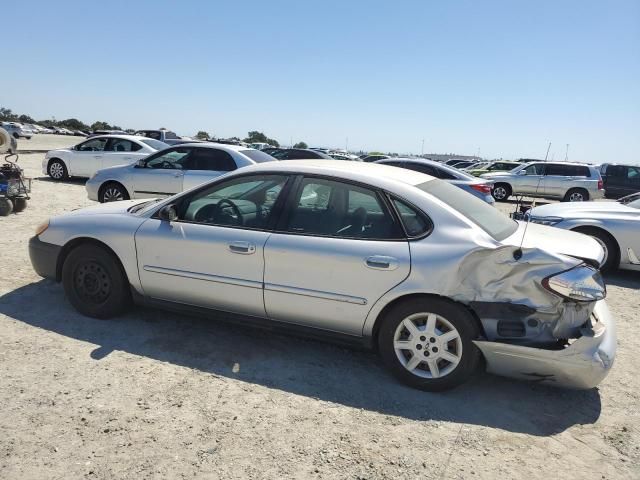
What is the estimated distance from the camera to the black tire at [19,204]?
8.26m

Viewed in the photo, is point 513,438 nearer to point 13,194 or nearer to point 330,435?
point 330,435

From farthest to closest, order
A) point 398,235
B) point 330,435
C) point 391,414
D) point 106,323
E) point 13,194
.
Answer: point 13,194 < point 106,323 < point 398,235 < point 391,414 < point 330,435

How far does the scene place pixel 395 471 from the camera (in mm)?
2457

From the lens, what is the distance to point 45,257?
13.8 ft

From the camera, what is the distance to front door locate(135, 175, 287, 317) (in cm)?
351

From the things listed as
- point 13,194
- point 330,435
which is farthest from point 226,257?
point 13,194

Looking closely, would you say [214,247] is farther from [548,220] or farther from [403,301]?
[548,220]

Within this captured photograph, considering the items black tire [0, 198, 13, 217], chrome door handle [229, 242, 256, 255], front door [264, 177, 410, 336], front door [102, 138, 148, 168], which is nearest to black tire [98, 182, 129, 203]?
black tire [0, 198, 13, 217]

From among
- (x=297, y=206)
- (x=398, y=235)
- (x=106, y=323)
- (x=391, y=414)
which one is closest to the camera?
(x=391, y=414)

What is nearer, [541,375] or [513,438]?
[513,438]

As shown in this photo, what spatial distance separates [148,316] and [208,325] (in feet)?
1.96

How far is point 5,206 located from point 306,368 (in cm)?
717

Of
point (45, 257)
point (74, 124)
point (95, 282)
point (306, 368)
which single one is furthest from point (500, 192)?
point (74, 124)

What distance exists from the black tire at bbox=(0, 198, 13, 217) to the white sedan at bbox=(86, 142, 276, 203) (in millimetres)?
1487
